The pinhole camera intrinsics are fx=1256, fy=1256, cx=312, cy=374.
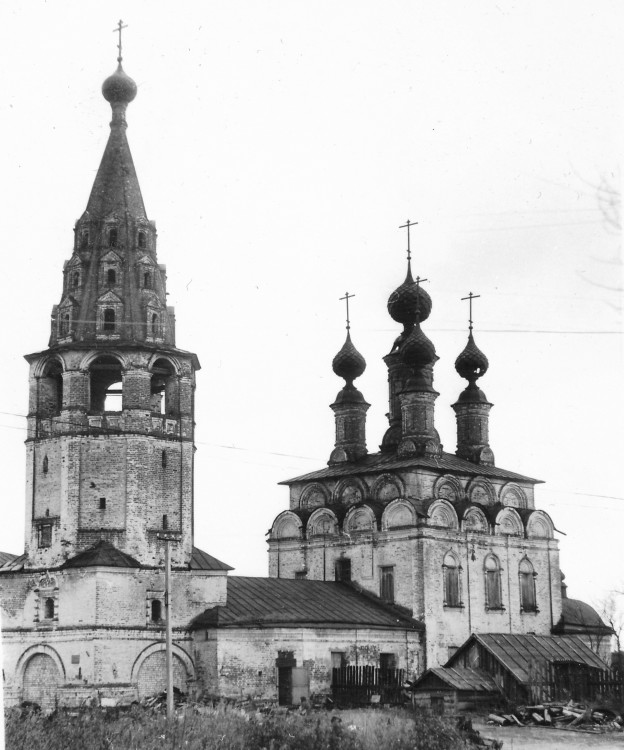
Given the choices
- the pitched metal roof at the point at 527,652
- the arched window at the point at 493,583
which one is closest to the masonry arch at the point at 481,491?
the arched window at the point at 493,583

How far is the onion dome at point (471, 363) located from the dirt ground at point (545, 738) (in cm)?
1508

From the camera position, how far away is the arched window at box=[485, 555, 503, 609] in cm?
3538

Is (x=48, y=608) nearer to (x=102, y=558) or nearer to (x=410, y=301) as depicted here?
(x=102, y=558)

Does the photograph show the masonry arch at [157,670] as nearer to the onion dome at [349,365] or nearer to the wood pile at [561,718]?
the wood pile at [561,718]

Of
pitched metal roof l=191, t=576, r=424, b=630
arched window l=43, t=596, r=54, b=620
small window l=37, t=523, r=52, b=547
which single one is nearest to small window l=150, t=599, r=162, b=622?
pitched metal roof l=191, t=576, r=424, b=630

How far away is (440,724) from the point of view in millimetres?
18406

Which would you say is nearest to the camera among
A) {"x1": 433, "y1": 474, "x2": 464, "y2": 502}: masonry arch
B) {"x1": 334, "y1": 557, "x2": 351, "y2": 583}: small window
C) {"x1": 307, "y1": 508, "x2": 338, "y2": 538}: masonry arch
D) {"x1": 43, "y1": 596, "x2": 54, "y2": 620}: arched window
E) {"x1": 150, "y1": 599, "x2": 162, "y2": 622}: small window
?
{"x1": 43, "y1": 596, "x2": 54, "y2": 620}: arched window

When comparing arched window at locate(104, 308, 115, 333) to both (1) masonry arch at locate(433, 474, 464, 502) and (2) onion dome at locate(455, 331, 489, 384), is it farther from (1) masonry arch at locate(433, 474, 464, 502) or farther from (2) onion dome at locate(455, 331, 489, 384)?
(2) onion dome at locate(455, 331, 489, 384)

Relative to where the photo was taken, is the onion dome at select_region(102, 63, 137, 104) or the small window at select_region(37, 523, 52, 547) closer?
the small window at select_region(37, 523, 52, 547)

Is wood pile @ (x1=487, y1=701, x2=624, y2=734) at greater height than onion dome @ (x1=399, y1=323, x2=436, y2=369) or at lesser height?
lesser

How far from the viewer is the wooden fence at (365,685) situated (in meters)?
29.1

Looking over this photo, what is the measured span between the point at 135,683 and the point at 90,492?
4.44 meters

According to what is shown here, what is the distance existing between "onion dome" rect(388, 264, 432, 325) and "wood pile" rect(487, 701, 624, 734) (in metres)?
14.2

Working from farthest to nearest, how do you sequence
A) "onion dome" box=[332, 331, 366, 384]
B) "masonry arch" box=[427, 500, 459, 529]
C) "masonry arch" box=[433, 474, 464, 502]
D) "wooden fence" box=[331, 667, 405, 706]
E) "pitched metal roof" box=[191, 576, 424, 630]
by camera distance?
"onion dome" box=[332, 331, 366, 384] → "masonry arch" box=[433, 474, 464, 502] → "masonry arch" box=[427, 500, 459, 529] → "pitched metal roof" box=[191, 576, 424, 630] → "wooden fence" box=[331, 667, 405, 706]
